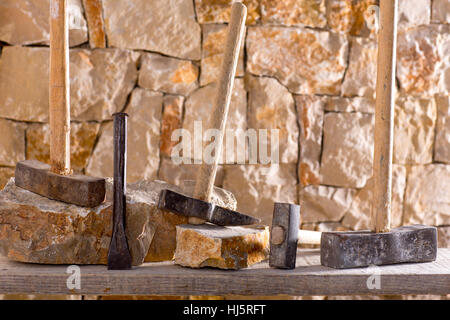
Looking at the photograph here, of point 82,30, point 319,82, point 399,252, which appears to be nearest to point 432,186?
point 319,82

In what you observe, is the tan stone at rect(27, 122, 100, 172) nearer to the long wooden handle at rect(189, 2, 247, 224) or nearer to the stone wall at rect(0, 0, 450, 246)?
the stone wall at rect(0, 0, 450, 246)

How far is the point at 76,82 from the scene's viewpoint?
2.10m

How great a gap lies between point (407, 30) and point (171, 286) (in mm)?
1693

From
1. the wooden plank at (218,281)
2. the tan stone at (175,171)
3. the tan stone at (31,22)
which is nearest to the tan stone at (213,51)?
the tan stone at (175,171)

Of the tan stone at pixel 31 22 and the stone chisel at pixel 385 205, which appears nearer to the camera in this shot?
the stone chisel at pixel 385 205

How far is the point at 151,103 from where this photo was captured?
2150 mm

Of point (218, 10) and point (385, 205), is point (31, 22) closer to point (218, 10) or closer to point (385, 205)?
point (218, 10)

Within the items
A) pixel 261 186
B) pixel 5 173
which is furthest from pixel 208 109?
pixel 5 173

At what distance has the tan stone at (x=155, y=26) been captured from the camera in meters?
2.11

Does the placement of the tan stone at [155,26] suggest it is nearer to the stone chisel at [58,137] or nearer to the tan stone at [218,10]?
the tan stone at [218,10]

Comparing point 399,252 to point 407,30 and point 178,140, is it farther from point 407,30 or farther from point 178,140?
point 407,30

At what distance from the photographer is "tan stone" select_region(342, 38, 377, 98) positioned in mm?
2203

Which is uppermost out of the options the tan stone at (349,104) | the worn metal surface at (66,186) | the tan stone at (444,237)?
the tan stone at (349,104)

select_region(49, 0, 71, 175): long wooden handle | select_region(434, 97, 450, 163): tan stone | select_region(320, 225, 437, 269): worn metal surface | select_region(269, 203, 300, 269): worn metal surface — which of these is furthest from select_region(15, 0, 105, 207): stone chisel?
select_region(434, 97, 450, 163): tan stone
